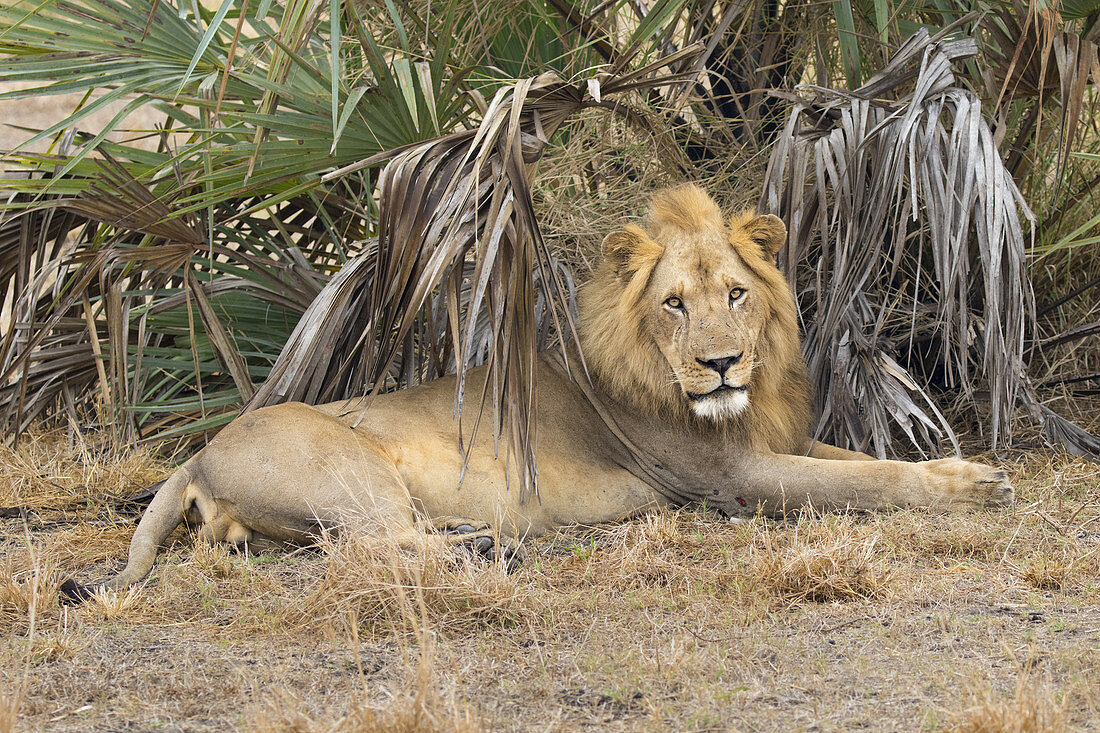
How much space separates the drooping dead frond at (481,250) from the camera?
380 centimetres

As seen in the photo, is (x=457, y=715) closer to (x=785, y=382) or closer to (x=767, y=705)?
(x=767, y=705)

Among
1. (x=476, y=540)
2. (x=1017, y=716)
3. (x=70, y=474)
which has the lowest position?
(x=70, y=474)

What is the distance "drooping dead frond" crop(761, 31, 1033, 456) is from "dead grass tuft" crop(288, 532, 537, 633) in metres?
2.19

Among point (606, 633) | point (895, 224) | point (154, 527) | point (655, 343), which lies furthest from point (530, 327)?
point (895, 224)

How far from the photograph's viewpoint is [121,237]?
5.17m

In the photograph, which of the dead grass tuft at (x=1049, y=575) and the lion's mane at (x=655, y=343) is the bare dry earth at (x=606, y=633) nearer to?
the dead grass tuft at (x=1049, y=575)

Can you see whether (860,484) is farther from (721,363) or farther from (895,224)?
(895,224)

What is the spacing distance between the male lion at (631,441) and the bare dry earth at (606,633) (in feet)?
0.59

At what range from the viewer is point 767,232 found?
436 cm

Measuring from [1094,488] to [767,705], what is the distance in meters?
2.57

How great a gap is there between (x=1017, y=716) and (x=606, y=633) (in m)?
1.14

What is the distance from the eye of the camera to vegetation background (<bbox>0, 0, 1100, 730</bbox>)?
8.45ft

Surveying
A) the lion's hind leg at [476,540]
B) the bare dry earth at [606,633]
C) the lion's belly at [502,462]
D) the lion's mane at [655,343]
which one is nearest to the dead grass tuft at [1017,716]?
the bare dry earth at [606,633]

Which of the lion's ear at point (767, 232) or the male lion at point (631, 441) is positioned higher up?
the lion's ear at point (767, 232)
